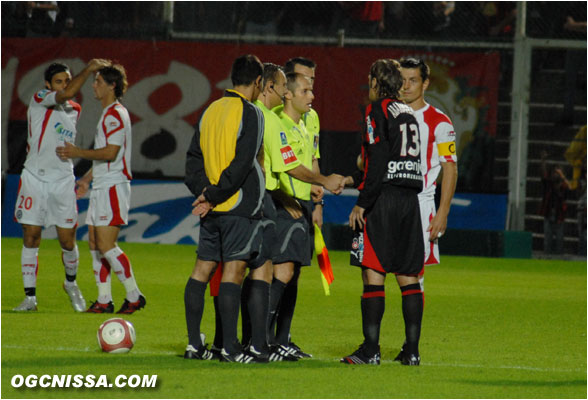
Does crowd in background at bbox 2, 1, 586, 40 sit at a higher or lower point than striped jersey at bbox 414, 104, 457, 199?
higher

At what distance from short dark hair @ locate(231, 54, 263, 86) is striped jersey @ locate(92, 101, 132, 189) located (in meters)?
2.64

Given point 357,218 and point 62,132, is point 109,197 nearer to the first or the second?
point 62,132

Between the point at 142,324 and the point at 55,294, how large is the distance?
2.25 metres

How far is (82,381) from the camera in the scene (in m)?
5.72

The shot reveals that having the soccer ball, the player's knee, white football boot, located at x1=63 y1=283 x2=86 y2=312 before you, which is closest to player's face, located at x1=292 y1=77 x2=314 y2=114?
the soccer ball

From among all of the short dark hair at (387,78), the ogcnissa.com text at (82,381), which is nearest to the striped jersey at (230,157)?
the short dark hair at (387,78)

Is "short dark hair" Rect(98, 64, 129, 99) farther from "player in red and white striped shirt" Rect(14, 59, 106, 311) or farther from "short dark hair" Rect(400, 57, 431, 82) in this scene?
"short dark hair" Rect(400, 57, 431, 82)

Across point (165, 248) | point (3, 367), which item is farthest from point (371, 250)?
point (165, 248)

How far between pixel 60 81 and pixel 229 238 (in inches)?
139

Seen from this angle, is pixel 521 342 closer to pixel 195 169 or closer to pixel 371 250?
pixel 371 250

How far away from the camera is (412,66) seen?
284 inches

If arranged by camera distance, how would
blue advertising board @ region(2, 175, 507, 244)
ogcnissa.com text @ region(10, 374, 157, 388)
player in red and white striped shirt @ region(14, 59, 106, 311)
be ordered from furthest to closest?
blue advertising board @ region(2, 175, 507, 244) → player in red and white striped shirt @ region(14, 59, 106, 311) → ogcnissa.com text @ region(10, 374, 157, 388)

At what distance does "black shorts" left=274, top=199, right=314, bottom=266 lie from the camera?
23.0ft

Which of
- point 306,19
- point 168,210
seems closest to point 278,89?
point 168,210
